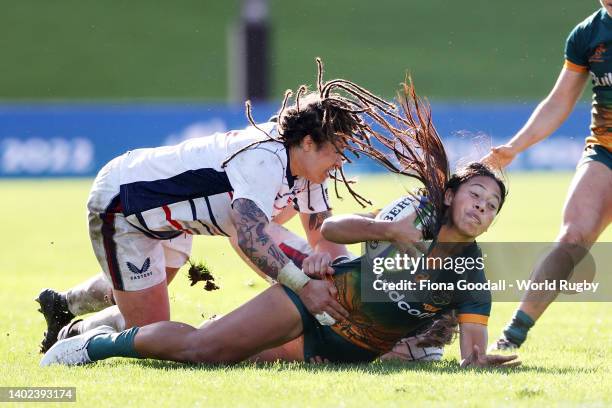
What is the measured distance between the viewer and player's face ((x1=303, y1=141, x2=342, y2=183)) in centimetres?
621

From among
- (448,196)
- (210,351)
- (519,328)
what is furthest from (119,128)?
(448,196)

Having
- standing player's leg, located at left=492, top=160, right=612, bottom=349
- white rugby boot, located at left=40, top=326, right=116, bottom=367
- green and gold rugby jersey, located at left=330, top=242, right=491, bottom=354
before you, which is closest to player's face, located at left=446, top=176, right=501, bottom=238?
green and gold rugby jersey, located at left=330, top=242, right=491, bottom=354

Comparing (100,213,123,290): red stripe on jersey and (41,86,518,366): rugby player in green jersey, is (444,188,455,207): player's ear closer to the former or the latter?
(41,86,518,366): rugby player in green jersey

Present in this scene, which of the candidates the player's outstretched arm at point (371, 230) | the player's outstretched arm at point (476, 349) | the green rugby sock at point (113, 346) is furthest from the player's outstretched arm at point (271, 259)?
the green rugby sock at point (113, 346)

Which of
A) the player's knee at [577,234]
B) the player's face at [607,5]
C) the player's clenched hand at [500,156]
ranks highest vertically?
the player's face at [607,5]

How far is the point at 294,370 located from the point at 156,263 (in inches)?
52.1

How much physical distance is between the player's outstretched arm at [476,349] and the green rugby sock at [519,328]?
2.89 feet

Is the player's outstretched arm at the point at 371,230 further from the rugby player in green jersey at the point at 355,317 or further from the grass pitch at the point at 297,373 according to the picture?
the grass pitch at the point at 297,373

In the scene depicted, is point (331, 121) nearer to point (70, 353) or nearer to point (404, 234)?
point (404, 234)

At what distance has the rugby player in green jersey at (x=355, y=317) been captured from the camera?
5945 millimetres

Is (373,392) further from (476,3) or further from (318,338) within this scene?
(476,3)

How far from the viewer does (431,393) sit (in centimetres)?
517

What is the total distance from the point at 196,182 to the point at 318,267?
86 cm

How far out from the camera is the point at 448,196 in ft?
19.9
